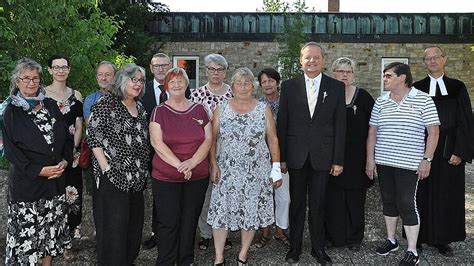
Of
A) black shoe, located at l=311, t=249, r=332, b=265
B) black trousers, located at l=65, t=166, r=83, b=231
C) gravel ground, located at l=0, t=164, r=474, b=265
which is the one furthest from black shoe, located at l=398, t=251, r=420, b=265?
black trousers, located at l=65, t=166, r=83, b=231

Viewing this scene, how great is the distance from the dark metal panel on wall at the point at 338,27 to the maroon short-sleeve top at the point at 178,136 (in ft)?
38.8

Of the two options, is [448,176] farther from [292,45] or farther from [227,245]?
Answer: [292,45]

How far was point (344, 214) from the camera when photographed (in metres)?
4.55

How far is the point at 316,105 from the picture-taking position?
13.5ft

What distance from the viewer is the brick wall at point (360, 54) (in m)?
15.3

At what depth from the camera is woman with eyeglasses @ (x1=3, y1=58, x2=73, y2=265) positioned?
11.7ft

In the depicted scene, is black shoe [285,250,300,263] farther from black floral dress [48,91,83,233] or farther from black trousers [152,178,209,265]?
black floral dress [48,91,83,233]

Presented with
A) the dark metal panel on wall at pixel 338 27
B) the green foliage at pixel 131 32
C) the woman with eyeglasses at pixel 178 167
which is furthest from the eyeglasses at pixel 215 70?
the dark metal panel on wall at pixel 338 27

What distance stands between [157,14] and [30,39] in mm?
8974

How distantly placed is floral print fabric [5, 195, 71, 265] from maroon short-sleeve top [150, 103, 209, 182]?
2.83 ft

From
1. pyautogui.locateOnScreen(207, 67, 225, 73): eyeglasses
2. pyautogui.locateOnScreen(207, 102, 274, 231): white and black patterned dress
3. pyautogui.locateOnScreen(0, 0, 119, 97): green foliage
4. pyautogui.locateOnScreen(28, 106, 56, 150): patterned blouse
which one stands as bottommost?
pyautogui.locateOnScreen(207, 102, 274, 231): white and black patterned dress

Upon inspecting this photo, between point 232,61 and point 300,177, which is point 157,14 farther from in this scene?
point 300,177

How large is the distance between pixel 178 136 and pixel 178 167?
0.81ft

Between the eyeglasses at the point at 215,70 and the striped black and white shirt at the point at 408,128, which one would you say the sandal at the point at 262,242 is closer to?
the striped black and white shirt at the point at 408,128
